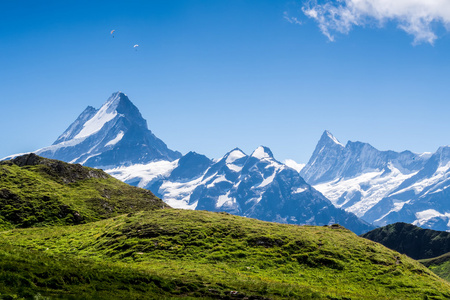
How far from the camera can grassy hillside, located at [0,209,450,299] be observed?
3478 centimetres

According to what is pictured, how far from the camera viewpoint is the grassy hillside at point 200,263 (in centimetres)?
3478

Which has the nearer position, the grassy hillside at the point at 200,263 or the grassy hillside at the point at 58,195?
the grassy hillside at the point at 200,263

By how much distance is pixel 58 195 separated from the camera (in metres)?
121

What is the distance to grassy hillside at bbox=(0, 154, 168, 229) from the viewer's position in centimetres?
10450

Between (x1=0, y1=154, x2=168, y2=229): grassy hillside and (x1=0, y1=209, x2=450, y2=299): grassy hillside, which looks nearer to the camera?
(x1=0, y1=209, x2=450, y2=299): grassy hillside

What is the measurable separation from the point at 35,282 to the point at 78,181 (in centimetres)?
12263

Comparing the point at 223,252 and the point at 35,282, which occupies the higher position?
the point at 223,252

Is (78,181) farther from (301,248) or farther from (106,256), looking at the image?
(301,248)

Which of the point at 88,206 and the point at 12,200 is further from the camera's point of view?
the point at 88,206

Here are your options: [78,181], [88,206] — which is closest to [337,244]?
[88,206]

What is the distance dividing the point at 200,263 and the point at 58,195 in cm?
7744

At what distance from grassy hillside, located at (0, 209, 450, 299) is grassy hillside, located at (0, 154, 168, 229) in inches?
688

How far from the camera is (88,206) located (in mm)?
121562

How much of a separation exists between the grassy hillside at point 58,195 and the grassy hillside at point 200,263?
17466 millimetres
